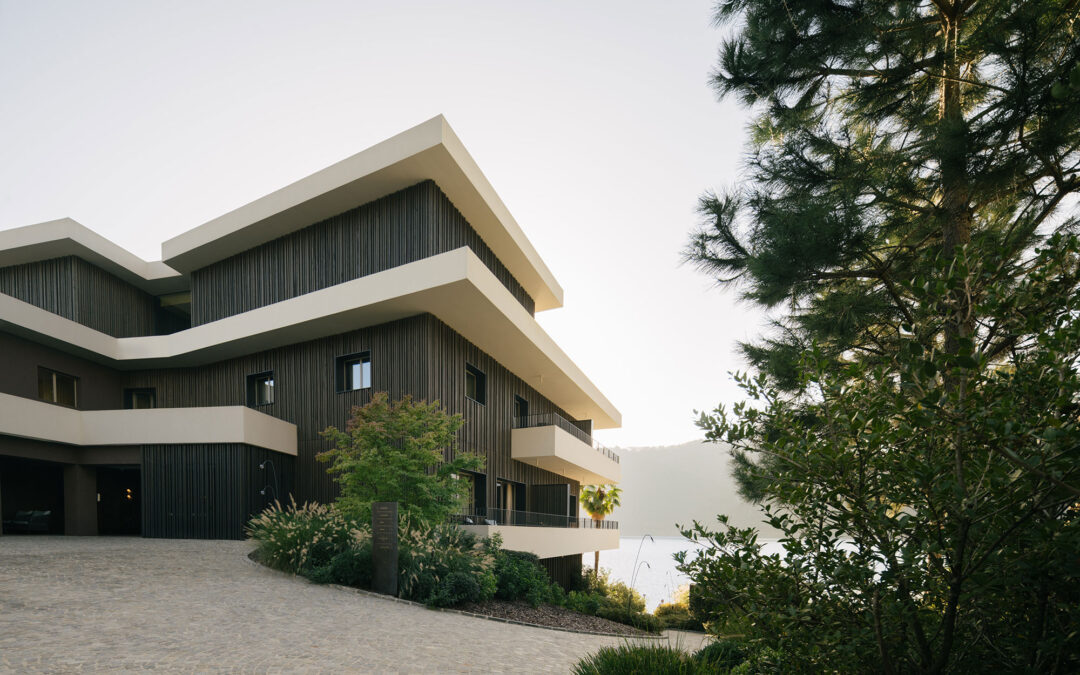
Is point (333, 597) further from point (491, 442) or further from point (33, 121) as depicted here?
point (33, 121)

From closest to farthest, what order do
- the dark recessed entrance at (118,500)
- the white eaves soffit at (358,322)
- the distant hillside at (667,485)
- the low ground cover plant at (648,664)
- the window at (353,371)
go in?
the low ground cover plant at (648,664) < the white eaves soffit at (358,322) < the window at (353,371) < the dark recessed entrance at (118,500) < the distant hillside at (667,485)

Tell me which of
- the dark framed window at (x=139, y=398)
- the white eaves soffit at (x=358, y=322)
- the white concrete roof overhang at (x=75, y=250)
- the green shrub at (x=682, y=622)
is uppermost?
the white concrete roof overhang at (x=75, y=250)

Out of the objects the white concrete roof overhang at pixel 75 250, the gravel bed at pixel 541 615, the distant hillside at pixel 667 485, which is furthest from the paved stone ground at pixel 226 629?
the distant hillside at pixel 667 485

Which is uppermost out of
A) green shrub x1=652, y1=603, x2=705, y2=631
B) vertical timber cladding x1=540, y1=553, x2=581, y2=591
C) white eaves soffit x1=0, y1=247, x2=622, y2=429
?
white eaves soffit x1=0, y1=247, x2=622, y2=429

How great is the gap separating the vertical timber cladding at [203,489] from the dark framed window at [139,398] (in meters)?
6.02

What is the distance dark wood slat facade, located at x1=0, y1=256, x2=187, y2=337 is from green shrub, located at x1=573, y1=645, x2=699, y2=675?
22.9 m

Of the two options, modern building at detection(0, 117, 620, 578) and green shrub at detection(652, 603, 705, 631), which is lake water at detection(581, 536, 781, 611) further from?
modern building at detection(0, 117, 620, 578)

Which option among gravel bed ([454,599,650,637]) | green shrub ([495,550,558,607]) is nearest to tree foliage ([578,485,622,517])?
green shrub ([495,550,558,607])

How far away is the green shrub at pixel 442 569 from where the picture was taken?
380 inches

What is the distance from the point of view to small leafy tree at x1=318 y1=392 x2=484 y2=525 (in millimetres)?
12125

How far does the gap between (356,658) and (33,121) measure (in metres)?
14.7

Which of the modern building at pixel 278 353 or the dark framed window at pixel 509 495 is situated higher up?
the modern building at pixel 278 353

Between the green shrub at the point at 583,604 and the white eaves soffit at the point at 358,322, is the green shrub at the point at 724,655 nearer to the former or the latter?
the green shrub at the point at 583,604

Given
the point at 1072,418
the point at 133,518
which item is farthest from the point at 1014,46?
the point at 133,518
